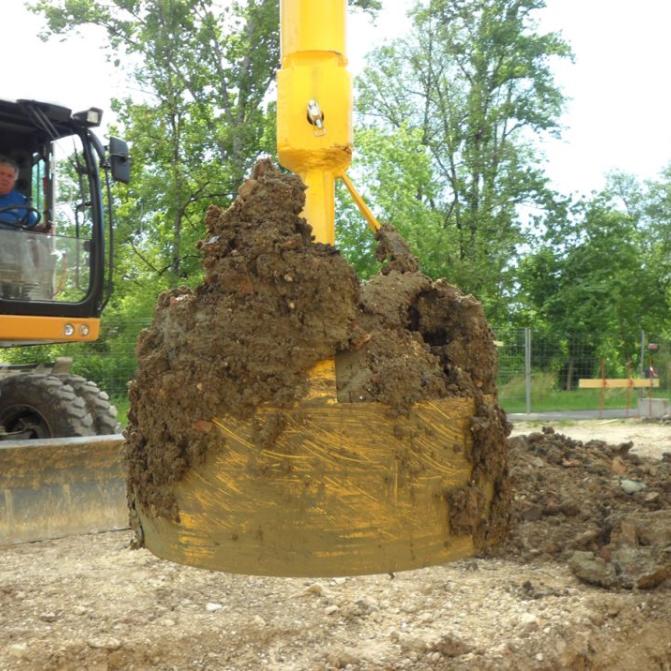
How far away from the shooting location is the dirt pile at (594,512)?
3771 mm

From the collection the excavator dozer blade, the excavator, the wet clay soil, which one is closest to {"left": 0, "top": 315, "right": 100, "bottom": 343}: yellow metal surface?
the excavator

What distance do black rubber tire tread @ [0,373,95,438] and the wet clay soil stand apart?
343cm

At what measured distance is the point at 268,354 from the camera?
2123 mm

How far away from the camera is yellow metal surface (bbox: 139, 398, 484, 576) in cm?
205

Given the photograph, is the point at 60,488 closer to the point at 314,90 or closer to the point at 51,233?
the point at 51,233

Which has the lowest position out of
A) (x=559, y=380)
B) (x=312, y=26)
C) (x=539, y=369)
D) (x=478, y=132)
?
(x=559, y=380)

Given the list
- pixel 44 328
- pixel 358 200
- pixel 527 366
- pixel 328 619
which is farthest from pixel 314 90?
pixel 527 366

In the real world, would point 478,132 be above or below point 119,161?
above

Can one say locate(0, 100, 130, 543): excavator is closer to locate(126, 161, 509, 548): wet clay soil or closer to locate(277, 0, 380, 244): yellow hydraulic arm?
locate(126, 161, 509, 548): wet clay soil

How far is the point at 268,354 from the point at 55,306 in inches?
147

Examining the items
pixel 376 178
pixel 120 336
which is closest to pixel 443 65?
pixel 376 178

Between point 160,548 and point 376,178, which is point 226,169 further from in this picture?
point 160,548

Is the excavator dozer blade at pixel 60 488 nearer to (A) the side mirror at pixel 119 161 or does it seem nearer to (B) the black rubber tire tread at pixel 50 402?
(B) the black rubber tire tread at pixel 50 402

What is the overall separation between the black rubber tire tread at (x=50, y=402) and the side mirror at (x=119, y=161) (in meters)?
1.54
